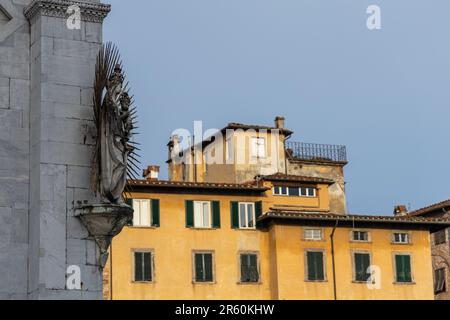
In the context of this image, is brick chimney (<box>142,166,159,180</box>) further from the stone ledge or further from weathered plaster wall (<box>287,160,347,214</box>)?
the stone ledge

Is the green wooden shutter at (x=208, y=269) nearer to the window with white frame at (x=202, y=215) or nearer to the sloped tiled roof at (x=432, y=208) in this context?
the window with white frame at (x=202, y=215)

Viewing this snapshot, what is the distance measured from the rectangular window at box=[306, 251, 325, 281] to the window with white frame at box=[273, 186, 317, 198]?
4.50 metres

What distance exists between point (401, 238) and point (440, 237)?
9231 mm

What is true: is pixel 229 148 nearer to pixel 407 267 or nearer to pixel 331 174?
pixel 331 174

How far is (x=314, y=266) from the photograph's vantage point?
65.5 metres

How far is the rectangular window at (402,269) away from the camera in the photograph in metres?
68.2

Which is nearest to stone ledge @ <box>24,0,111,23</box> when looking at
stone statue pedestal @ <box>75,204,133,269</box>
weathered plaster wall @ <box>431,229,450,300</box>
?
stone statue pedestal @ <box>75,204,133,269</box>

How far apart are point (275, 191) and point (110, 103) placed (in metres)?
51.5

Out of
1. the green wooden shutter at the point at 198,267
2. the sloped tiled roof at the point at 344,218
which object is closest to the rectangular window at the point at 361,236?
the sloped tiled roof at the point at 344,218

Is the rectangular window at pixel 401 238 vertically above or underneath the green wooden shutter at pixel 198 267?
above

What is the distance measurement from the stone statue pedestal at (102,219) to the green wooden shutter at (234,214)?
48405 mm

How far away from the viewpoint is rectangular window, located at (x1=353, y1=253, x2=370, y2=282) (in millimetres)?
66750

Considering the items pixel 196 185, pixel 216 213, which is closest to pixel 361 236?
pixel 216 213
